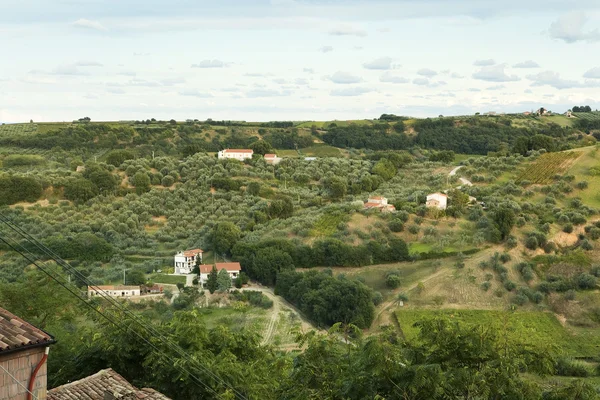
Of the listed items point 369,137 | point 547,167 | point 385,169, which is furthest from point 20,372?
point 369,137

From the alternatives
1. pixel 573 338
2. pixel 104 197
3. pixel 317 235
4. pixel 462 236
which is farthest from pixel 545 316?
pixel 104 197

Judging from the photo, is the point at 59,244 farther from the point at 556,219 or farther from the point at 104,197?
the point at 556,219

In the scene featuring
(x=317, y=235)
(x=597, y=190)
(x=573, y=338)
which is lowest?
(x=573, y=338)

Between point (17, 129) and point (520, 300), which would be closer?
point (520, 300)

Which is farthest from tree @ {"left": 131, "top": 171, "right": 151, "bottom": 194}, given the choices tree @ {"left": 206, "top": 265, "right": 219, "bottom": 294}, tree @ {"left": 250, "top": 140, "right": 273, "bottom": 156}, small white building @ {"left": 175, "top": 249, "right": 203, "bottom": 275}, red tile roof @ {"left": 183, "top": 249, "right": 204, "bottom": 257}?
tree @ {"left": 206, "top": 265, "right": 219, "bottom": 294}

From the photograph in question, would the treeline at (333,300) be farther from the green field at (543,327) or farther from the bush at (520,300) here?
the bush at (520,300)

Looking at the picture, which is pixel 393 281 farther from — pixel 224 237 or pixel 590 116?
pixel 590 116
